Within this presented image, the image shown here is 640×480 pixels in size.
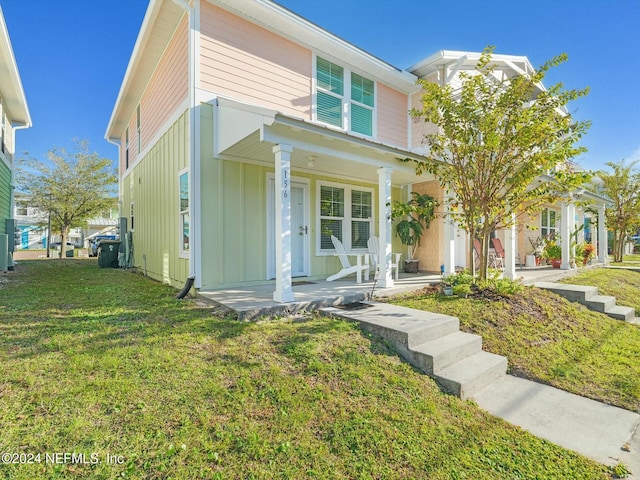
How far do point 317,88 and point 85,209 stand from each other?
1795 cm

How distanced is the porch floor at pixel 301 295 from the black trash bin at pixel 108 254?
7.49 meters

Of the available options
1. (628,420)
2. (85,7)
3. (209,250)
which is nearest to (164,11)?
(209,250)

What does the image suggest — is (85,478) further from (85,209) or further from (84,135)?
(84,135)

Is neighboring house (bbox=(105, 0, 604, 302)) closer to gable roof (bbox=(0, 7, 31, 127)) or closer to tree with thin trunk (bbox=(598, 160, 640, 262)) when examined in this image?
gable roof (bbox=(0, 7, 31, 127))

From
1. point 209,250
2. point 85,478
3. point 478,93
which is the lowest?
point 85,478

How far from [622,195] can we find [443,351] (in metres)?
15.7

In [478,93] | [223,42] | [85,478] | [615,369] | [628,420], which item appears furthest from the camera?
[223,42]

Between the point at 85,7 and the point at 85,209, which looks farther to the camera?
the point at 85,209

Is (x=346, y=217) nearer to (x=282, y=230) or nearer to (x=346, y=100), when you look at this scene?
(x=346, y=100)

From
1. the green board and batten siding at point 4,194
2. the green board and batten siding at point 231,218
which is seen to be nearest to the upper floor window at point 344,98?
the green board and batten siding at point 231,218

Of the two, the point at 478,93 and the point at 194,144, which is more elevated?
the point at 478,93

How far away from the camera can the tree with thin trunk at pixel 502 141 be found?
4930mm

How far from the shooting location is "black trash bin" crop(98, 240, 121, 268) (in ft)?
35.4

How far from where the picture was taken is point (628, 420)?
2691mm
